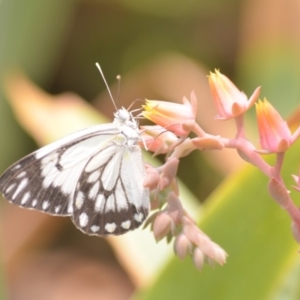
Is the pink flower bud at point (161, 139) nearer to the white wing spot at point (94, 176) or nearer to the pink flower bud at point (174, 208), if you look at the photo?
the pink flower bud at point (174, 208)

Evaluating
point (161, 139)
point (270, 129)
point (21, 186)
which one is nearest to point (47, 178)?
point (21, 186)

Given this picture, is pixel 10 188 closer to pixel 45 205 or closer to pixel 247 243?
pixel 45 205

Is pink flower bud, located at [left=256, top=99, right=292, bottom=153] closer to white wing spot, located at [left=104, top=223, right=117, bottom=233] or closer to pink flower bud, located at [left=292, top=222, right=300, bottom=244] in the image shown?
pink flower bud, located at [left=292, top=222, right=300, bottom=244]

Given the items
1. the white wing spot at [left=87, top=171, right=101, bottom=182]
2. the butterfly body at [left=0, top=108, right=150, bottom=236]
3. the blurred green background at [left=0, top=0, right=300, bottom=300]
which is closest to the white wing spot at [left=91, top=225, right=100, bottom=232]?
the butterfly body at [left=0, top=108, right=150, bottom=236]

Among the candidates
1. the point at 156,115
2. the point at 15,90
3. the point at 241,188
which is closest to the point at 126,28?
the point at 15,90

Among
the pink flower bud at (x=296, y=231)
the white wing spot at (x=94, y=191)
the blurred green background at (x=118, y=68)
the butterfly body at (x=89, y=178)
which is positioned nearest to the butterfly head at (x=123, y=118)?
the butterfly body at (x=89, y=178)

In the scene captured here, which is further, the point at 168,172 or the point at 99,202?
the point at 99,202

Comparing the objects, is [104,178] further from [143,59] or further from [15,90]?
[143,59]
